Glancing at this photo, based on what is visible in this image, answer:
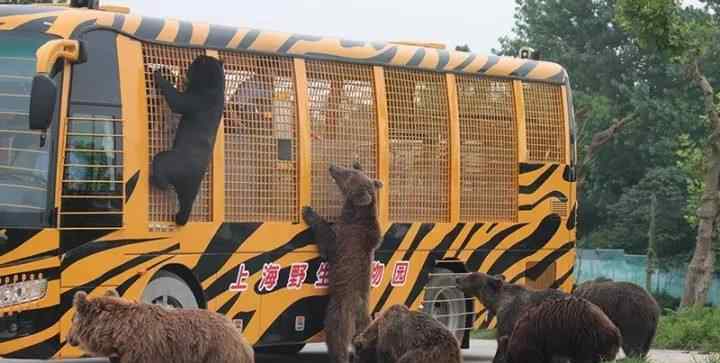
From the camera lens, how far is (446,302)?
14922 millimetres

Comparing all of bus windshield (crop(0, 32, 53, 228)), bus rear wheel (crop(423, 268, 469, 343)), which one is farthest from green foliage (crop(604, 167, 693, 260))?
bus windshield (crop(0, 32, 53, 228))

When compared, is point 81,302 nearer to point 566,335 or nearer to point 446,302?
point 566,335

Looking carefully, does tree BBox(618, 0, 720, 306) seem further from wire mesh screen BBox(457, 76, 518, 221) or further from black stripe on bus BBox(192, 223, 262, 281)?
black stripe on bus BBox(192, 223, 262, 281)

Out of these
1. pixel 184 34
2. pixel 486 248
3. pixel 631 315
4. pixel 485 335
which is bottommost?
pixel 485 335

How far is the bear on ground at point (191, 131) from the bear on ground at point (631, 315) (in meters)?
3.90

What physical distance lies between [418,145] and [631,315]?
2.52 meters

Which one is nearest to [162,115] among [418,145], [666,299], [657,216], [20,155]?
[20,155]

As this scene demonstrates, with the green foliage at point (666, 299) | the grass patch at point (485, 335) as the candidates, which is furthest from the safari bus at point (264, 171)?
the green foliage at point (666, 299)

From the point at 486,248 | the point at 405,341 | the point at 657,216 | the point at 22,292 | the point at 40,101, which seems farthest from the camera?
the point at 657,216

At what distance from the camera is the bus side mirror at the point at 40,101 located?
418 inches

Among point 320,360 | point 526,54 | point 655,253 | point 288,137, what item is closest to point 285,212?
point 288,137

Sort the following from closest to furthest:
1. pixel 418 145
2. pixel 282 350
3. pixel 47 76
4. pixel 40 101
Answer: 1. pixel 40 101
2. pixel 47 76
3. pixel 418 145
4. pixel 282 350

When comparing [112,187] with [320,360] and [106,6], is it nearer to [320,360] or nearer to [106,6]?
[106,6]

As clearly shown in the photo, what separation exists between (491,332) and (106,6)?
33.3ft
